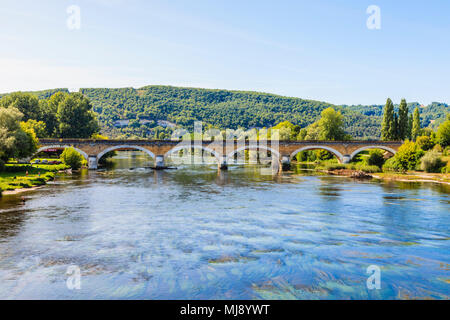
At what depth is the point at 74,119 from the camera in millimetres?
106250

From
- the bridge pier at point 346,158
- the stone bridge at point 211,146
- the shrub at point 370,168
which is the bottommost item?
the shrub at point 370,168

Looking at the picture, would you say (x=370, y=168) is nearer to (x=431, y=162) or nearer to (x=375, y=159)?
(x=375, y=159)

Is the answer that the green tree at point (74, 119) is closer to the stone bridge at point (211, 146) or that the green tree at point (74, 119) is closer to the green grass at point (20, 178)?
the stone bridge at point (211, 146)

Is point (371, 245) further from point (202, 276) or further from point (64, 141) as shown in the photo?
point (64, 141)

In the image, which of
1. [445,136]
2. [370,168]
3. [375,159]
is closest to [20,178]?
[370,168]

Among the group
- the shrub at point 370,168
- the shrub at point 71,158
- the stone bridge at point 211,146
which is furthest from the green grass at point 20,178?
the shrub at point 370,168

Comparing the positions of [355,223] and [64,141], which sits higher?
[64,141]

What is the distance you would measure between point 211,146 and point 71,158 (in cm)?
2948

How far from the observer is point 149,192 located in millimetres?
46656

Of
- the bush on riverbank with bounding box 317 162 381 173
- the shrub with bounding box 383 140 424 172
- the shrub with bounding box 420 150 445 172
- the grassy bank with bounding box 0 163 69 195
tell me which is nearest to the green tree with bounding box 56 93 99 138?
the grassy bank with bounding box 0 163 69 195

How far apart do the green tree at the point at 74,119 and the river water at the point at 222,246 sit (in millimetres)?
67048

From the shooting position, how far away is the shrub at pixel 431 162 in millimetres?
67000
